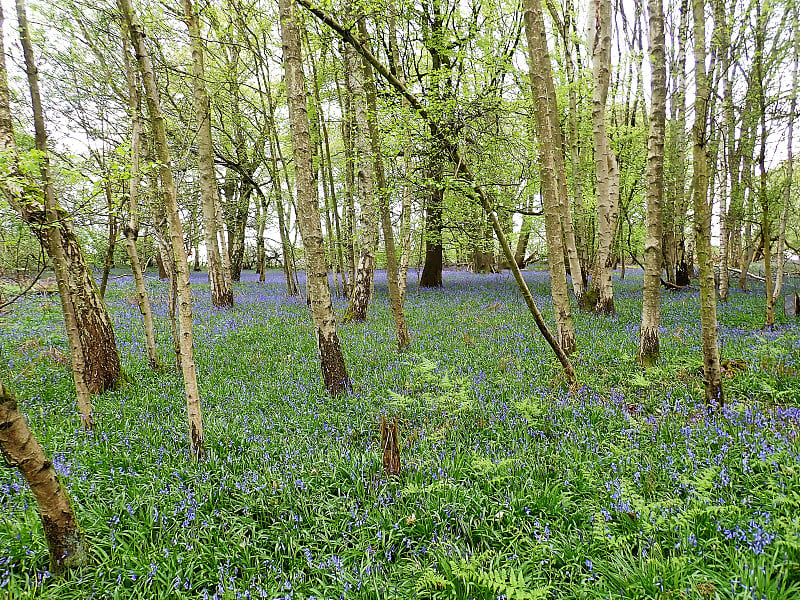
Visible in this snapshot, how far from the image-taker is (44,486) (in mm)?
2572

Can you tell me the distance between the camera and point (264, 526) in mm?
3373

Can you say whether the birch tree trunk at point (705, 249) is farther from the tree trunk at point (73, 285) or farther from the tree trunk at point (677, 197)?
the tree trunk at point (677, 197)

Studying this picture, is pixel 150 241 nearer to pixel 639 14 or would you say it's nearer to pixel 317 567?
pixel 317 567

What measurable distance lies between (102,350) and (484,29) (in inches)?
613

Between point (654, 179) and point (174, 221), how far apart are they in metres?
6.52

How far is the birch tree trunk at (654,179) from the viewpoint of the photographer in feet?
18.1

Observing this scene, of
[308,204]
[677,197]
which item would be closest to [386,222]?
[308,204]

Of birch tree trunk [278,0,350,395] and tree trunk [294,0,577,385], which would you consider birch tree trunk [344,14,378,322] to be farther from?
tree trunk [294,0,577,385]

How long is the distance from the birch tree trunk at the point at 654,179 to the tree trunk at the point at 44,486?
23.7 ft

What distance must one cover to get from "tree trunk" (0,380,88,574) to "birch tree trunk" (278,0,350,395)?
3.51 meters

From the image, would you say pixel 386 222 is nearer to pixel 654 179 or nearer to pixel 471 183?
pixel 471 183

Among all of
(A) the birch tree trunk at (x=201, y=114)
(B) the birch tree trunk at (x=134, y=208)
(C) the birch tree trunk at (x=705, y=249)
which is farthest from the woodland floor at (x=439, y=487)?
(A) the birch tree trunk at (x=201, y=114)

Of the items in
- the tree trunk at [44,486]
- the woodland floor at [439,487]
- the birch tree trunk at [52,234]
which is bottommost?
the woodland floor at [439,487]

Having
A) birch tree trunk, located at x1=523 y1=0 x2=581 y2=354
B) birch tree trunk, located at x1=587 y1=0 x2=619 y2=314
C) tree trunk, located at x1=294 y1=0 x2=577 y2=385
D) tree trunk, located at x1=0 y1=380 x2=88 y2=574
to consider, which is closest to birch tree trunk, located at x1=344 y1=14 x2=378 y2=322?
tree trunk, located at x1=294 y1=0 x2=577 y2=385
